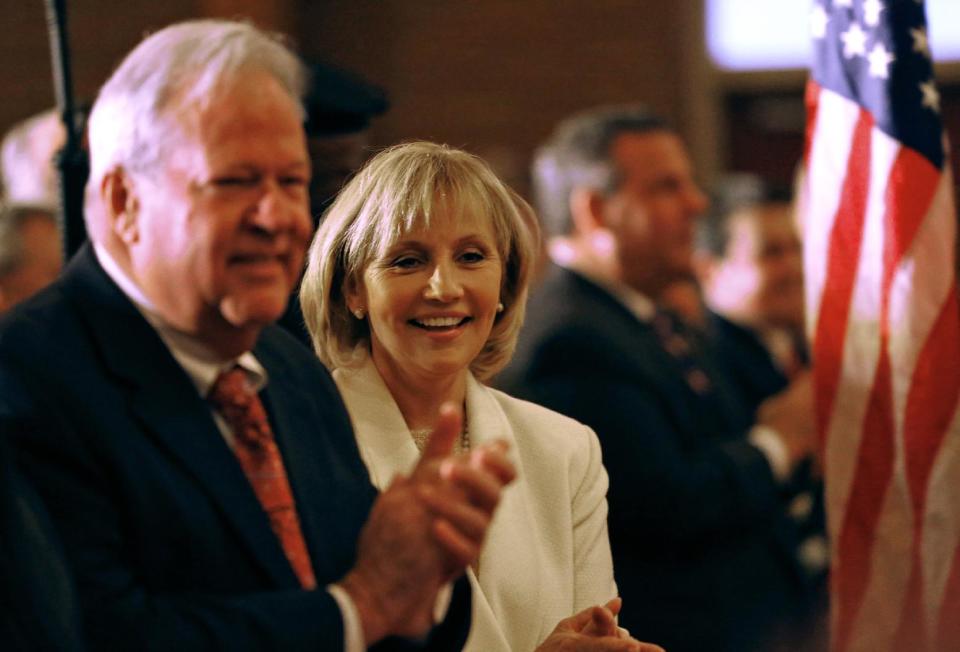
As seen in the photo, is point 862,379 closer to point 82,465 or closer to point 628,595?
point 628,595

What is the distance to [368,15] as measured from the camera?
6.18m

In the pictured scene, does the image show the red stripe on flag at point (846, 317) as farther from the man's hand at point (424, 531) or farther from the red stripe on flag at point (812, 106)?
the man's hand at point (424, 531)

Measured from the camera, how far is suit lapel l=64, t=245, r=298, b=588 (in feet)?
3.24

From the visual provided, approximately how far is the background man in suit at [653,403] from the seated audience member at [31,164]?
2.93ft

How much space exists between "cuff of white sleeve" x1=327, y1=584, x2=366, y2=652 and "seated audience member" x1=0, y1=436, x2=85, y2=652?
0.62 feet

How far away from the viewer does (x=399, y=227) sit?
104 centimetres

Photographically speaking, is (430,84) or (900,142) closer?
(900,142)

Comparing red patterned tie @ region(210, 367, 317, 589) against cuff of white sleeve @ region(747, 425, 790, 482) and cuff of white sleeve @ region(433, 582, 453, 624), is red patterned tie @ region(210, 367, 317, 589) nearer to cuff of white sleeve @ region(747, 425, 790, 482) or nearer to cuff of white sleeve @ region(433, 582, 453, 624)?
cuff of white sleeve @ region(433, 582, 453, 624)

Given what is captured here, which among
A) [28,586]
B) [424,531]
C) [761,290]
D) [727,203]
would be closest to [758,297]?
[761,290]

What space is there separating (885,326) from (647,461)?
15.4 inches

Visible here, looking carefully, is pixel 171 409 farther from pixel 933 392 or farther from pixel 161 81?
pixel 933 392

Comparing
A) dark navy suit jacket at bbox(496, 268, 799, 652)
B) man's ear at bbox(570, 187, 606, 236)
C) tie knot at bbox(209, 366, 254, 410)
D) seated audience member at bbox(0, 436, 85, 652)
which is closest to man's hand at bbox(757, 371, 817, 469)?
dark navy suit jacket at bbox(496, 268, 799, 652)

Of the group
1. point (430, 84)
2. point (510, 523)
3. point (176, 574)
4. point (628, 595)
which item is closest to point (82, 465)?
point (176, 574)

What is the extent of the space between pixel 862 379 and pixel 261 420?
1.11 m
